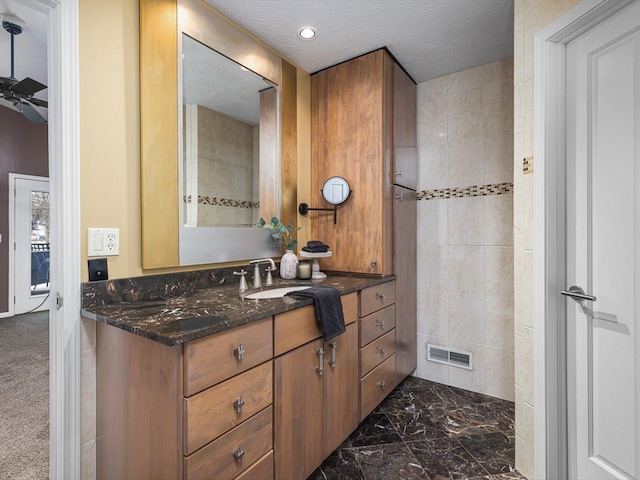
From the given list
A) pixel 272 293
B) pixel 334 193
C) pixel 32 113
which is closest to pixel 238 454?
pixel 272 293

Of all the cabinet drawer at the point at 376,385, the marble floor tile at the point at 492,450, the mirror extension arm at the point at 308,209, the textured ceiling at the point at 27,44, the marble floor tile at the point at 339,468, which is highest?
the textured ceiling at the point at 27,44

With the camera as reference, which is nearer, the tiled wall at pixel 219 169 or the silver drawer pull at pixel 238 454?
the silver drawer pull at pixel 238 454

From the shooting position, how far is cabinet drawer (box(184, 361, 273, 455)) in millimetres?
992

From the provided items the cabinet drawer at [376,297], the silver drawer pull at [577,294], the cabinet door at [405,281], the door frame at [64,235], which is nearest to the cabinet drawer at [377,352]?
the cabinet door at [405,281]

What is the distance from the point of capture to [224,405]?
109 centimetres

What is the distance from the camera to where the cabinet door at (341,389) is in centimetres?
164

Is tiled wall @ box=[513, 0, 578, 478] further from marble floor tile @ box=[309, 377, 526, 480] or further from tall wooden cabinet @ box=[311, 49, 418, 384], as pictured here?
tall wooden cabinet @ box=[311, 49, 418, 384]

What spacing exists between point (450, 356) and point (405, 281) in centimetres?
70

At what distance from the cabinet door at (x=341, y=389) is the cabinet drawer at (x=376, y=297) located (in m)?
0.16

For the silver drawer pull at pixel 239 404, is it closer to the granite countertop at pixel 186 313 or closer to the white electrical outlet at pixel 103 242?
the granite countertop at pixel 186 313

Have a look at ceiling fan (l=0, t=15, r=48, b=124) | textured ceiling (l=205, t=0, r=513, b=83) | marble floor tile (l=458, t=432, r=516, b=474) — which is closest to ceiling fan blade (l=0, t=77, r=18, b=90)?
ceiling fan (l=0, t=15, r=48, b=124)

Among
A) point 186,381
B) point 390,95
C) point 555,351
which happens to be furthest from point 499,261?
point 186,381

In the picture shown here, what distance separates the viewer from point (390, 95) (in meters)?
2.34

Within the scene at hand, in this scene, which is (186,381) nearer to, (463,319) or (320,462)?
(320,462)
